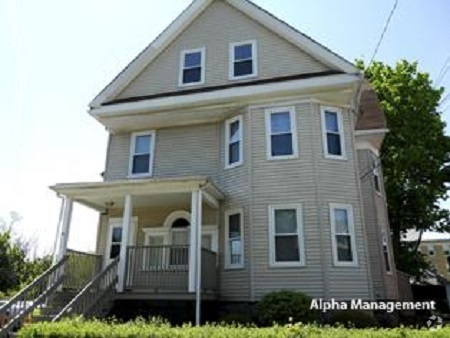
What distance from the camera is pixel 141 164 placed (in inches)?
576

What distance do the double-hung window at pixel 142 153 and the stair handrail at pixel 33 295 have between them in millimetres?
4227

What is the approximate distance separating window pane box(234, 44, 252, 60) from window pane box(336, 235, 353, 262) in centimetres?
707

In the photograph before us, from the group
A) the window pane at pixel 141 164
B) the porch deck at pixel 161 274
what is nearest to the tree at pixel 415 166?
the window pane at pixel 141 164

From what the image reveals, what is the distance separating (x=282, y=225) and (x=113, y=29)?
26.3ft

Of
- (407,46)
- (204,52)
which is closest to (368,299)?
(407,46)

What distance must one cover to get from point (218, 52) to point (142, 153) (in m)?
4.69

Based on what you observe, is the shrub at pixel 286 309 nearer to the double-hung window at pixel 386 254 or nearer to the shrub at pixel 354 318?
the shrub at pixel 354 318

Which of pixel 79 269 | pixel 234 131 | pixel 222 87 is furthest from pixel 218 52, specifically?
pixel 79 269

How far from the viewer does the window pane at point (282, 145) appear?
12688mm

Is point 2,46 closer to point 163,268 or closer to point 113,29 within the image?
point 113,29

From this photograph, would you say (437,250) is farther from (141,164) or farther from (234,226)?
(141,164)

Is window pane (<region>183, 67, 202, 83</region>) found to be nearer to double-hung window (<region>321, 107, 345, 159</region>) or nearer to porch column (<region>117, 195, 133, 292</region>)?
double-hung window (<region>321, 107, 345, 159</region>)

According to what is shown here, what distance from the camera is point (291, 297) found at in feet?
33.7

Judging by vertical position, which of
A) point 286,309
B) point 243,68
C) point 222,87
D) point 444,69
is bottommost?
point 286,309
